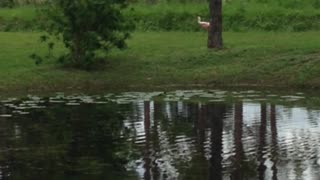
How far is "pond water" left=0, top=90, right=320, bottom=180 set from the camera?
1073cm

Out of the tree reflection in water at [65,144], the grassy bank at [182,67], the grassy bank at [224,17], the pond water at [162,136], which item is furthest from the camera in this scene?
the grassy bank at [224,17]

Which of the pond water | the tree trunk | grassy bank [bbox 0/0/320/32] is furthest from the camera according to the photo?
grassy bank [bbox 0/0/320/32]

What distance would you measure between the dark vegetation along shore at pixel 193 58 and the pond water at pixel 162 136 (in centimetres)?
233

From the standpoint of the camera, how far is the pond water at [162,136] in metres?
10.7

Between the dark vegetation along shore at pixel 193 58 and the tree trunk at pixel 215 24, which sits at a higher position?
the tree trunk at pixel 215 24

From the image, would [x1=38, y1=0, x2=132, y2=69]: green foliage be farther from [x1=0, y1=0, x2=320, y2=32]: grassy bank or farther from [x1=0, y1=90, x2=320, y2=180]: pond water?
[x1=0, y1=0, x2=320, y2=32]: grassy bank

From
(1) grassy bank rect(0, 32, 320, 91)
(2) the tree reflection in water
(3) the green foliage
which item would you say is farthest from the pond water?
(3) the green foliage

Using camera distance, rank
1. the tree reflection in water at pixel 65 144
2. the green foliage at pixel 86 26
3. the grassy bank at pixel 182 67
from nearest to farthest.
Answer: the tree reflection in water at pixel 65 144, the grassy bank at pixel 182 67, the green foliage at pixel 86 26

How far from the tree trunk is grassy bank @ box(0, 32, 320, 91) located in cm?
42

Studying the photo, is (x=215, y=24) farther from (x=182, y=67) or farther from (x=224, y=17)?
(x=224, y=17)

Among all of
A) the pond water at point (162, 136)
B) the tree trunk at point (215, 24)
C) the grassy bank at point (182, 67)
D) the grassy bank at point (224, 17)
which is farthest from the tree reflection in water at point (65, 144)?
the grassy bank at point (224, 17)

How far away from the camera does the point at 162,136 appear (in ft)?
45.0

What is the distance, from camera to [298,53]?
2477 cm

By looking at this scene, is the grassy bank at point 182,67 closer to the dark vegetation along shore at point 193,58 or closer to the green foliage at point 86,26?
the dark vegetation along shore at point 193,58
